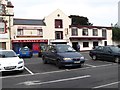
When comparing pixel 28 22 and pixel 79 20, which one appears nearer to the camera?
pixel 28 22

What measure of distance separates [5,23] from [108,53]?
85.6 ft

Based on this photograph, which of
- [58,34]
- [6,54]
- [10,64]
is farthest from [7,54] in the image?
[58,34]

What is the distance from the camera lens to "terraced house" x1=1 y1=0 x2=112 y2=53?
44.6 meters

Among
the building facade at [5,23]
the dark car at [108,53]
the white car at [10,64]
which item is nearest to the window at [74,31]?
the building facade at [5,23]

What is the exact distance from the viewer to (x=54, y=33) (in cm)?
4831

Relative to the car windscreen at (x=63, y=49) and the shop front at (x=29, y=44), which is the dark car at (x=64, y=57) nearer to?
the car windscreen at (x=63, y=49)

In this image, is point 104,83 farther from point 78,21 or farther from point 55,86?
point 78,21

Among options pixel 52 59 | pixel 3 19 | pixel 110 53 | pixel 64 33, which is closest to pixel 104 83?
pixel 52 59

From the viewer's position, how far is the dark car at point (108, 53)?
20.1 meters

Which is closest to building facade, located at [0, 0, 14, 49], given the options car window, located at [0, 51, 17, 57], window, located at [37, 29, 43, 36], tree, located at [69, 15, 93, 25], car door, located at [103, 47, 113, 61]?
window, located at [37, 29, 43, 36]

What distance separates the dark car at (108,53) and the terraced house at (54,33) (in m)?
20.1

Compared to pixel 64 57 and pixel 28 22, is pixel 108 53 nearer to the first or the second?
pixel 64 57

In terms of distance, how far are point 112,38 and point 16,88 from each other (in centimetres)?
4973

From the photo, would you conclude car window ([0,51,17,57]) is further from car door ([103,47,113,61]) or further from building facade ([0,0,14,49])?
building facade ([0,0,14,49])
